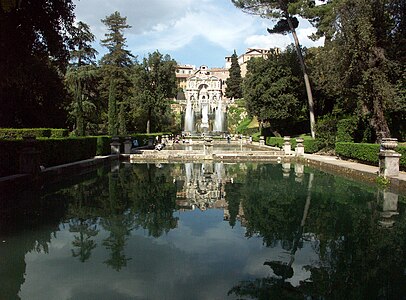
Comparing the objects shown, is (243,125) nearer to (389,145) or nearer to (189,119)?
(189,119)

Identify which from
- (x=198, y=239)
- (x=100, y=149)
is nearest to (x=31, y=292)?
(x=198, y=239)

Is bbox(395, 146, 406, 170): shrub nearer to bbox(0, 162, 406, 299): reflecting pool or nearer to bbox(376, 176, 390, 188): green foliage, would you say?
bbox(376, 176, 390, 188): green foliage

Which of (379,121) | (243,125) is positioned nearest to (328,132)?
(379,121)

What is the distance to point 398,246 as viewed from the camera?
18.3 ft

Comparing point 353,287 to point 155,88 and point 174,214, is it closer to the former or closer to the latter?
point 174,214

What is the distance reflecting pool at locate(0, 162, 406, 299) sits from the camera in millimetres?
4047

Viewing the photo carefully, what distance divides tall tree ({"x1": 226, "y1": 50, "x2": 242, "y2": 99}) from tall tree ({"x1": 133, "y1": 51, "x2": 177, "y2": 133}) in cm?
3294

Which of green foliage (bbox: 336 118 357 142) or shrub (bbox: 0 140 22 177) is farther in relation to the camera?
green foliage (bbox: 336 118 357 142)

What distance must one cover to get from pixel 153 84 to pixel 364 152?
100 feet

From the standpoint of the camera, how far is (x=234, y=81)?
78875mm

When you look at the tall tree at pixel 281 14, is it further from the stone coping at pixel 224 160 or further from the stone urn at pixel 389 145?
the stone urn at pixel 389 145

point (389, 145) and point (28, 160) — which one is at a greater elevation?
point (389, 145)

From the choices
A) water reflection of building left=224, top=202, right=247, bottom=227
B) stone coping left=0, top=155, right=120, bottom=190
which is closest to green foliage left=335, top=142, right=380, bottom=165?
water reflection of building left=224, top=202, right=247, bottom=227

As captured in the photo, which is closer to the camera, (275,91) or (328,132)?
(328,132)
